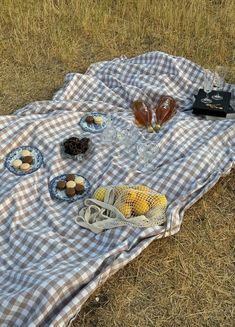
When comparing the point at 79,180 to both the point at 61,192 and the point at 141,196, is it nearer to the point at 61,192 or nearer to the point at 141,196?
the point at 61,192

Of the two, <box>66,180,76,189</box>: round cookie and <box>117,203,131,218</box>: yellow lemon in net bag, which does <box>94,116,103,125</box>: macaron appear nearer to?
<box>66,180,76,189</box>: round cookie

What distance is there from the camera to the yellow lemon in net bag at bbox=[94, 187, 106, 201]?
10.1 feet

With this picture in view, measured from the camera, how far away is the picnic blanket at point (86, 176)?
2.49 meters

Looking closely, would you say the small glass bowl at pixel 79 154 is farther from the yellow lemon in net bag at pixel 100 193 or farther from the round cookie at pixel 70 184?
the yellow lemon in net bag at pixel 100 193

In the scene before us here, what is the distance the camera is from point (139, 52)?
5.05 m

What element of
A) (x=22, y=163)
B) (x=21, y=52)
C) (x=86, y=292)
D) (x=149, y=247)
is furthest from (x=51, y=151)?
(x=21, y=52)

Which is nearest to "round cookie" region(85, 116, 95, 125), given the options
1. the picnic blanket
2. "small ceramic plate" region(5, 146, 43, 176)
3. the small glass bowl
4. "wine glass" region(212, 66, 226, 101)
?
the picnic blanket

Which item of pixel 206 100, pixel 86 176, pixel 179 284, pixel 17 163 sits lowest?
pixel 179 284

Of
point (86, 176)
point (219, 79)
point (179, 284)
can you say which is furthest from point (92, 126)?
point (179, 284)

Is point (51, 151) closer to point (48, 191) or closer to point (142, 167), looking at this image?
point (48, 191)

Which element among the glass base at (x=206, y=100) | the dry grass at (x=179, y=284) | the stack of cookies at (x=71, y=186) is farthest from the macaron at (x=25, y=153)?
the glass base at (x=206, y=100)

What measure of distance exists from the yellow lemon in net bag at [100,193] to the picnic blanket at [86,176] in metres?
0.14

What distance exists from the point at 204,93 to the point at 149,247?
5.30 feet

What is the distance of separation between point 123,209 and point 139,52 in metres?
2.63
